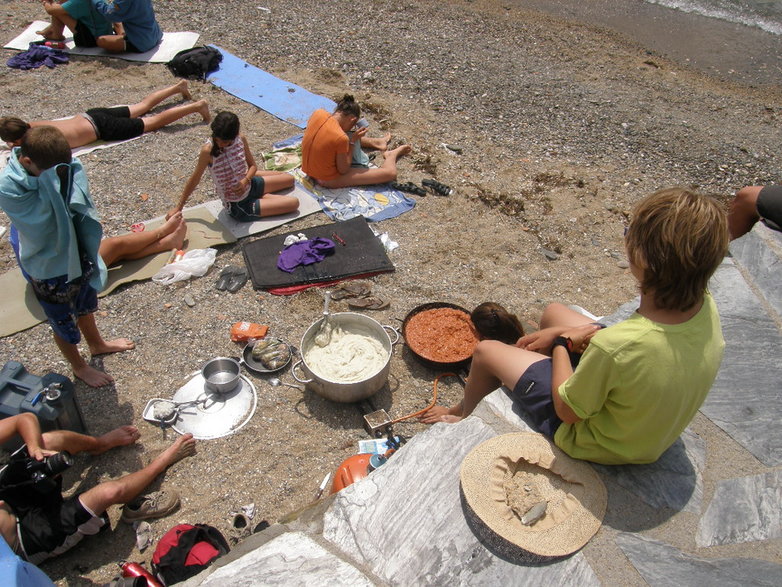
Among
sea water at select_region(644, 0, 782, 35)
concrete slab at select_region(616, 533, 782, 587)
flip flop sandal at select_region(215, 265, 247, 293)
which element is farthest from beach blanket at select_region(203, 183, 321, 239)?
sea water at select_region(644, 0, 782, 35)

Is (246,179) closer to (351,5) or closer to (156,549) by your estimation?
(156,549)

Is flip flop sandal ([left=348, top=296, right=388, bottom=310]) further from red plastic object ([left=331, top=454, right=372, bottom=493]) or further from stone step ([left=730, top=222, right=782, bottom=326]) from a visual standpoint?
stone step ([left=730, top=222, right=782, bottom=326])

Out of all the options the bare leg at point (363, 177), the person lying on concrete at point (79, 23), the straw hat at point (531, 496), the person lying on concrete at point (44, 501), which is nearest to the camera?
the straw hat at point (531, 496)

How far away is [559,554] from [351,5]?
472 inches

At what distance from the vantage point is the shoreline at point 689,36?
38.6 feet

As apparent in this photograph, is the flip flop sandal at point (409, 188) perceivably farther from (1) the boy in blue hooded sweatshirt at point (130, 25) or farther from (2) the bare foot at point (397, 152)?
(1) the boy in blue hooded sweatshirt at point (130, 25)

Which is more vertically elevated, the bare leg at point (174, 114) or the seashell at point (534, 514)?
the seashell at point (534, 514)

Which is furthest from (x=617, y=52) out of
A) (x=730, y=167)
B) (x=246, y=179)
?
(x=246, y=179)

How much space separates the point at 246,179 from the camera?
18.2 ft

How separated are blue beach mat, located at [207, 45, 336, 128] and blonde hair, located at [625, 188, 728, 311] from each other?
6100 mm

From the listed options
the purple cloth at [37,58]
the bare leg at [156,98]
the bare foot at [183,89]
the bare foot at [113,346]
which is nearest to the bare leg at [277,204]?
the bare foot at [113,346]

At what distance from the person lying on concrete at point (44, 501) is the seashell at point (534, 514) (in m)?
2.25

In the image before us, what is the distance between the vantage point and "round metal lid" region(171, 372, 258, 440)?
Answer: 12.7ft

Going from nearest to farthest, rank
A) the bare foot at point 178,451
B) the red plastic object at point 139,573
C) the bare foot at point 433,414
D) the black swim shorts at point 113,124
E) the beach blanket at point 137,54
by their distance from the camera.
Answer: the red plastic object at point 139,573 → the bare foot at point 178,451 → the bare foot at point 433,414 → the black swim shorts at point 113,124 → the beach blanket at point 137,54
